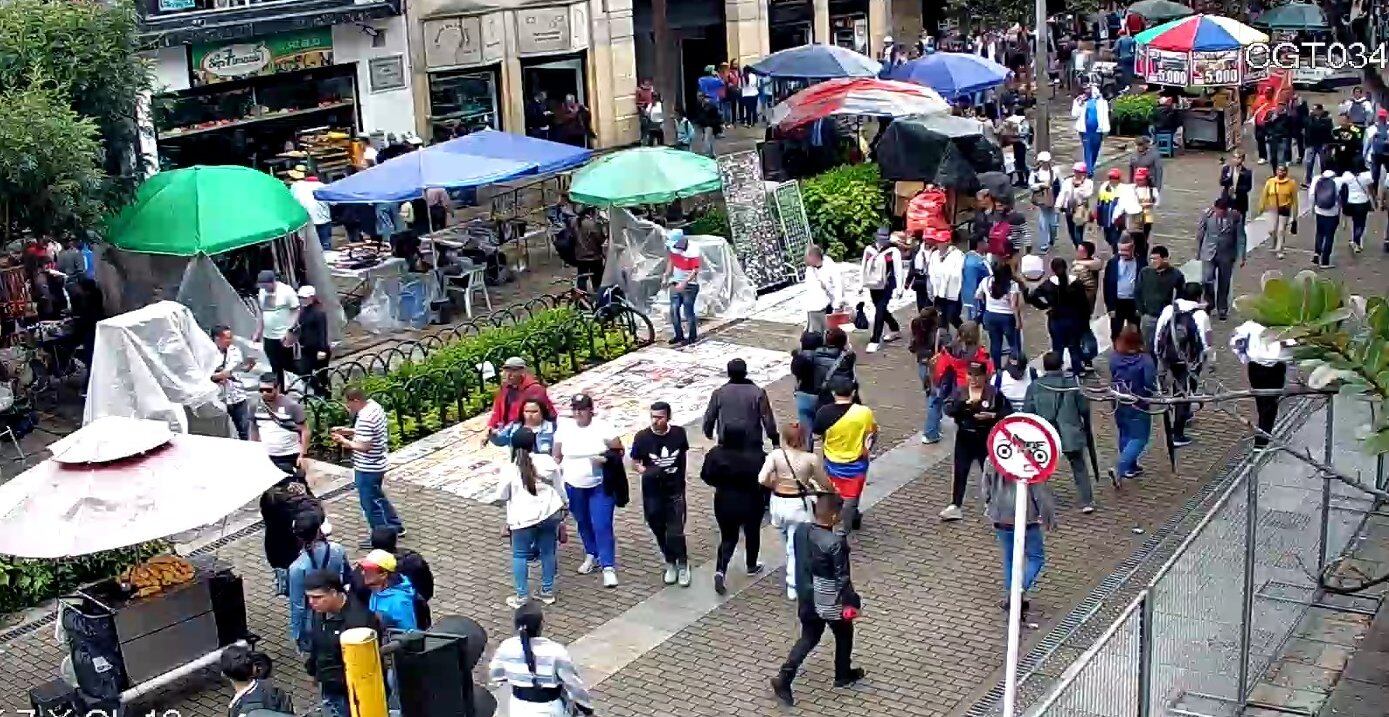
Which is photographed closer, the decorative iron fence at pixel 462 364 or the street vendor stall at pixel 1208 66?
the decorative iron fence at pixel 462 364

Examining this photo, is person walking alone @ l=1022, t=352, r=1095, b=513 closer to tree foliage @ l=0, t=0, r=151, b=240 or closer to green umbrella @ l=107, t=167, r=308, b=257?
green umbrella @ l=107, t=167, r=308, b=257

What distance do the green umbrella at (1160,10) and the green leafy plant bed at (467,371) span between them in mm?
22618

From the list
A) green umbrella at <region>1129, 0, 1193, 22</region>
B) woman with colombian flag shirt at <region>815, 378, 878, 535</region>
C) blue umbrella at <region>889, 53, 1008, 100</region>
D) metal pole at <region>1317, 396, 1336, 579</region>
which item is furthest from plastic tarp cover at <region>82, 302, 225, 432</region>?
green umbrella at <region>1129, 0, 1193, 22</region>

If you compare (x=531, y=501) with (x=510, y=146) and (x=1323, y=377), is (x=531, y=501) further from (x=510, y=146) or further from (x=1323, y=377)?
(x=510, y=146)

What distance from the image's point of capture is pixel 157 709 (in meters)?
11.0

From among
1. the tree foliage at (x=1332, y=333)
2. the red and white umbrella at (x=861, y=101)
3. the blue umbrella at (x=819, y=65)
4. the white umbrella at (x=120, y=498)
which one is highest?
the tree foliage at (x=1332, y=333)

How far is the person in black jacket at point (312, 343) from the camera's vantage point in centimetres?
1684

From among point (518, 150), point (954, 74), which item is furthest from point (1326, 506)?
point (954, 74)

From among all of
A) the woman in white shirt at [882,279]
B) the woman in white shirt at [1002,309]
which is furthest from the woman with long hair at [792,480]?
the woman in white shirt at [882,279]

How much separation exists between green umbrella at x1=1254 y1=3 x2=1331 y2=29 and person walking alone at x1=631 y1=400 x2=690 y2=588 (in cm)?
2990

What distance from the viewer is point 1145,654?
351 inches

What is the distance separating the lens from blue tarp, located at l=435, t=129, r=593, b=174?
68.4 ft

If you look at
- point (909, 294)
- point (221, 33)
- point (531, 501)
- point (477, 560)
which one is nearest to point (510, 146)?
point (909, 294)

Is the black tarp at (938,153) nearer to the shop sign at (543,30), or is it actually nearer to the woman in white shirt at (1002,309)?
the woman in white shirt at (1002,309)
